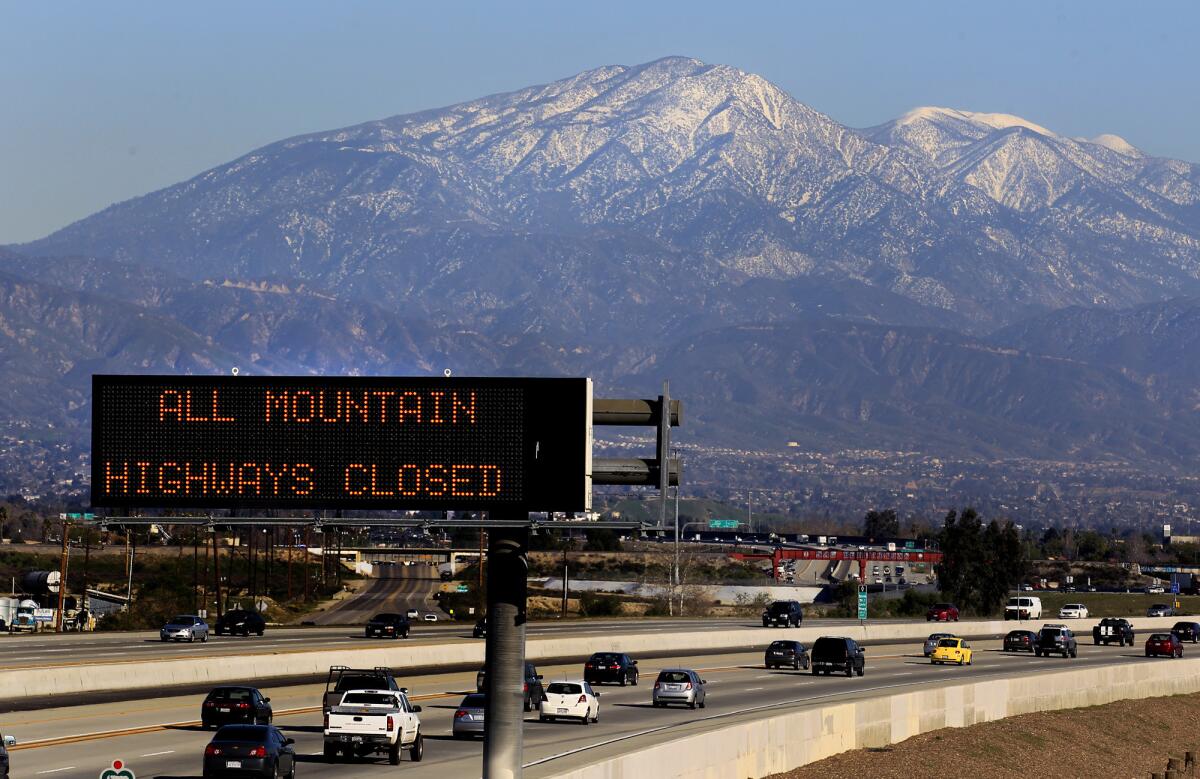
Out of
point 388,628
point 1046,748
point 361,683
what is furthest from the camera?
point 388,628

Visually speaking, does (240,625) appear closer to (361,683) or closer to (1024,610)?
(361,683)

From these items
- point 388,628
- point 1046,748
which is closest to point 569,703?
point 1046,748

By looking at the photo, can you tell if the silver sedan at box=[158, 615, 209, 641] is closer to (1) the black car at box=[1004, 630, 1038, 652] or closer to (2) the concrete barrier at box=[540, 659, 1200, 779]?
(2) the concrete barrier at box=[540, 659, 1200, 779]

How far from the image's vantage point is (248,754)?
136 ft

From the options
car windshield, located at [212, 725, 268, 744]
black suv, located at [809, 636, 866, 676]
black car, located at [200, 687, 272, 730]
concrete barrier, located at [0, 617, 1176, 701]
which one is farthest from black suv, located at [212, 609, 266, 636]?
car windshield, located at [212, 725, 268, 744]

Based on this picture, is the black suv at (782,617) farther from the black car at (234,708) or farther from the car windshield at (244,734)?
the car windshield at (244,734)

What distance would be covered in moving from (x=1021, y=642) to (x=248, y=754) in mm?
74490

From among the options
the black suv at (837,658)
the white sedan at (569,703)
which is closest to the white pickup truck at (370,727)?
the white sedan at (569,703)

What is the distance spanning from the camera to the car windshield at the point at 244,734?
41969 mm

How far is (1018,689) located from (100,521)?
45996 mm

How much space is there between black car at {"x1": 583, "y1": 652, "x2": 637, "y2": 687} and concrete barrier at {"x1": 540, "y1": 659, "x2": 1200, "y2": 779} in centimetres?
1483

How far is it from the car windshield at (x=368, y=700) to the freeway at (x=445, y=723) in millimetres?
1416

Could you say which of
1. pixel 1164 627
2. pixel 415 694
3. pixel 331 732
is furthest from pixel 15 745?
pixel 1164 627

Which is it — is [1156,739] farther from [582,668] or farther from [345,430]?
[345,430]
